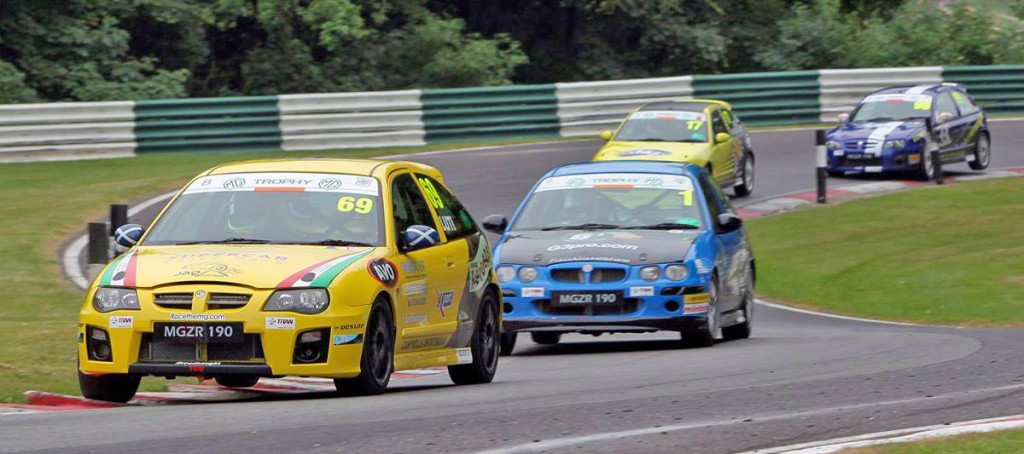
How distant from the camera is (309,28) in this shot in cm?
3753

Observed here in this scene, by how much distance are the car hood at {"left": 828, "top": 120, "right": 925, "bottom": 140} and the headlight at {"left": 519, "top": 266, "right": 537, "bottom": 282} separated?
1573 centimetres

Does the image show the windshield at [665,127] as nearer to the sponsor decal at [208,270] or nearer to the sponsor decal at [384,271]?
the sponsor decal at [384,271]

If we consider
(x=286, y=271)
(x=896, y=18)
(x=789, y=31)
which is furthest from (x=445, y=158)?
(x=286, y=271)

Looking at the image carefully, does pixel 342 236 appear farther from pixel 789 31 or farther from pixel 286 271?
pixel 789 31

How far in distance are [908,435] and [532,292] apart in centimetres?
616

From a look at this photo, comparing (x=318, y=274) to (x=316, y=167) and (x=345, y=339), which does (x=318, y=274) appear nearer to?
(x=345, y=339)

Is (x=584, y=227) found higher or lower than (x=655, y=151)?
higher

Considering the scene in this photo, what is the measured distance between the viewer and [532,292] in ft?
44.2

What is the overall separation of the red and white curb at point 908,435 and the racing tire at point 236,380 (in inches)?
132

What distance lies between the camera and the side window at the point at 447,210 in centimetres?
1102

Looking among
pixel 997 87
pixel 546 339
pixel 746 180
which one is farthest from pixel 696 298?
pixel 997 87

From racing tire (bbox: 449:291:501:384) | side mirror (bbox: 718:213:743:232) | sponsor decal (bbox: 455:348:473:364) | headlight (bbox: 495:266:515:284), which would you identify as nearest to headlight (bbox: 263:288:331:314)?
sponsor decal (bbox: 455:348:473:364)

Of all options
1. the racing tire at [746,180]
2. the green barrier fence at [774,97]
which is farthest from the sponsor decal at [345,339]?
the green barrier fence at [774,97]

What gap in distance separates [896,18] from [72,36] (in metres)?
19.8
